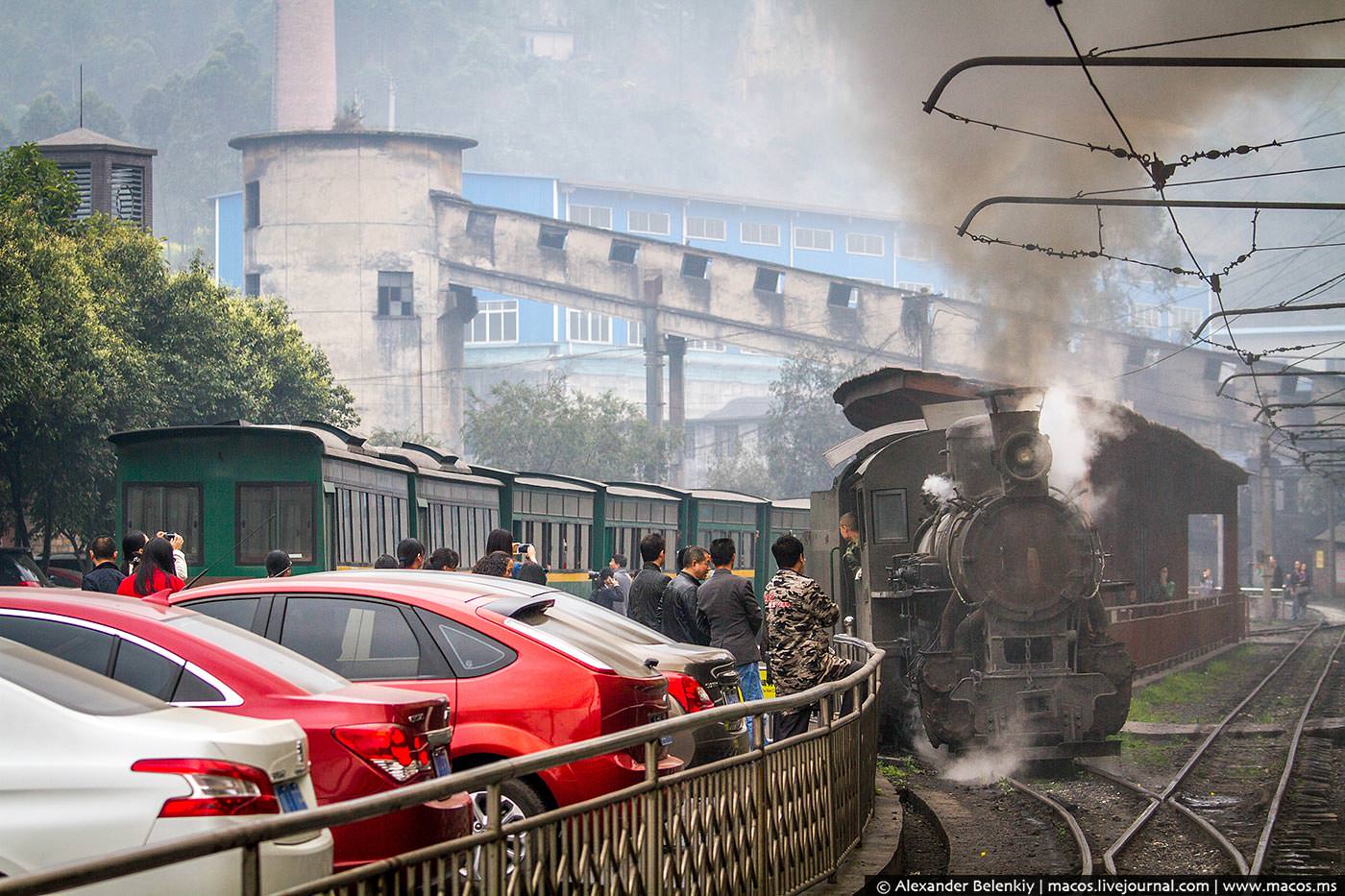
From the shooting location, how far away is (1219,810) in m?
12.0

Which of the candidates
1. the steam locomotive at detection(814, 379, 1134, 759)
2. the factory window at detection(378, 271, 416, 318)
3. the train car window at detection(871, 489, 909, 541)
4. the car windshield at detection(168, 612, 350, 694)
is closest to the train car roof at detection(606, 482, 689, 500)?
the train car window at detection(871, 489, 909, 541)

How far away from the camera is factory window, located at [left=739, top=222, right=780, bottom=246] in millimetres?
90500

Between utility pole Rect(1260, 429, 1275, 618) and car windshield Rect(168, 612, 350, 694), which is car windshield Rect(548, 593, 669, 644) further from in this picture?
utility pole Rect(1260, 429, 1275, 618)

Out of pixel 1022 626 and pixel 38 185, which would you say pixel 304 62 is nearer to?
pixel 38 185

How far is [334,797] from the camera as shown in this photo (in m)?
5.95

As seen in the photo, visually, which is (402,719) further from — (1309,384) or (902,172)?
(1309,384)

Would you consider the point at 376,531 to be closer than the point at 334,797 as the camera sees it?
No

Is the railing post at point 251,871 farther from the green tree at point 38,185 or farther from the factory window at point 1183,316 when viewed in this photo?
the factory window at point 1183,316

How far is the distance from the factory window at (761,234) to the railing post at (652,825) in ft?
283

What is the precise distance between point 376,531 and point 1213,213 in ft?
246

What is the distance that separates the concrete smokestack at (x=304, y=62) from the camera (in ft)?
259

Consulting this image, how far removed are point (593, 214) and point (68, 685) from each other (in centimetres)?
8433

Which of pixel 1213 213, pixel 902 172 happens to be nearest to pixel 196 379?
pixel 902 172

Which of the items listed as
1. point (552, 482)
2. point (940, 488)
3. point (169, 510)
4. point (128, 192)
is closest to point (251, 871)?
point (940, 488)
